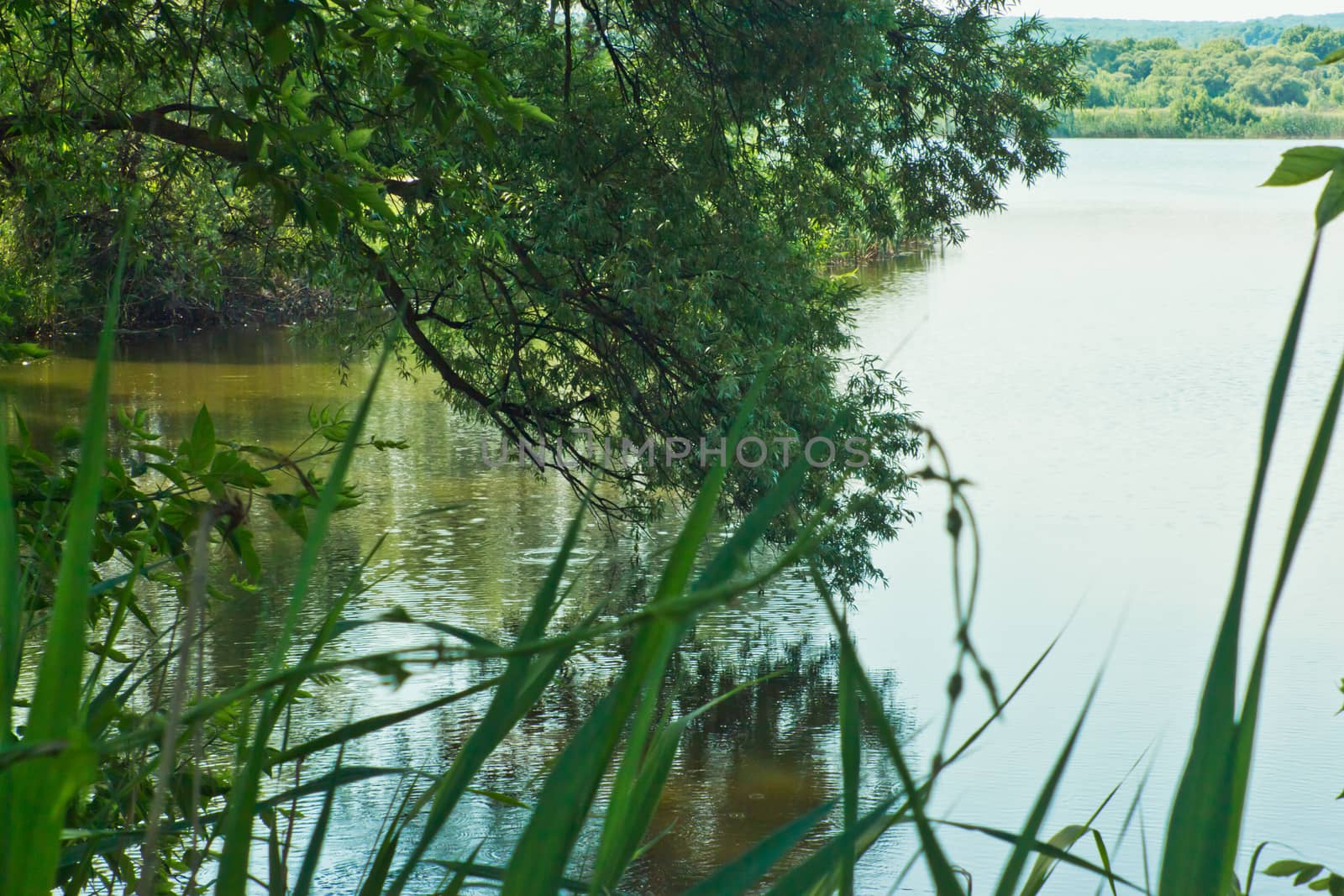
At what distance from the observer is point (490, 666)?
6.28 m

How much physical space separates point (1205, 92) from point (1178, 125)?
1.72m

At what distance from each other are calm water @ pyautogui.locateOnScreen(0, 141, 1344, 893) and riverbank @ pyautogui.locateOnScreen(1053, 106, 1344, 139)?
34658 mm

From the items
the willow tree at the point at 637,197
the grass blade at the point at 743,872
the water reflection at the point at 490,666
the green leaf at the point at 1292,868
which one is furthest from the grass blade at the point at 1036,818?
the willow tree at the point at 637,197

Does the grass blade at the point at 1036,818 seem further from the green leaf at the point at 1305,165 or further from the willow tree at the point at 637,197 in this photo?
the willow tree at the point at 637,197

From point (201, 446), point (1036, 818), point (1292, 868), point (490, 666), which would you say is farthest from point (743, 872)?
point (490, 666)

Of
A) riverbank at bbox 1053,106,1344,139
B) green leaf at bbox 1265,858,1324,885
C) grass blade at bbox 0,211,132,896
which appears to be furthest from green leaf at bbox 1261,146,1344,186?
riverbank at bbox 1053,106,1344,139

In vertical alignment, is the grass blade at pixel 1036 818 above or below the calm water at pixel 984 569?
above

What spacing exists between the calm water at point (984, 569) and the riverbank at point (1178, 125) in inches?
1365

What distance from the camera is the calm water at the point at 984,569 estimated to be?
23.2 feet

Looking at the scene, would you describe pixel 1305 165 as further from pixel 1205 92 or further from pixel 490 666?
pixel 1205 92

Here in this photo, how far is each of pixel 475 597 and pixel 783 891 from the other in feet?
30.3

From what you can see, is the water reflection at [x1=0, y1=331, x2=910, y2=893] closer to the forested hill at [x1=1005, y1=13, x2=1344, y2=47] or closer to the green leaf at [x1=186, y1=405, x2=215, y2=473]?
the green leaf at [x1=186, y1=405, x2=215, y2=473]

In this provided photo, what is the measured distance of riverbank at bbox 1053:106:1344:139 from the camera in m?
52.4

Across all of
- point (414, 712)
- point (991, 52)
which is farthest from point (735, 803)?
point (414, 712)
